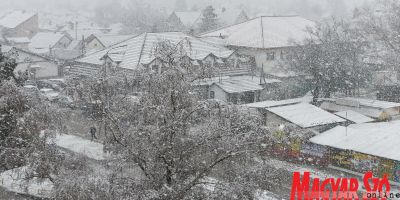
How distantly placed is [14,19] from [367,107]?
74.9 meters

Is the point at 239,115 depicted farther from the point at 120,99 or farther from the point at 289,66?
the point at 289,66

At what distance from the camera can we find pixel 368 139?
26.5 m

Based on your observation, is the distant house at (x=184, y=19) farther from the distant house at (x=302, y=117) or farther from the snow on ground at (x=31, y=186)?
the snow on ground at (x=31, y=186)

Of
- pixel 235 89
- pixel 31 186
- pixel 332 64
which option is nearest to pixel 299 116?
pixel 332 64

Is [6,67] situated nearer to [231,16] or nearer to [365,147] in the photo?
[365,147]

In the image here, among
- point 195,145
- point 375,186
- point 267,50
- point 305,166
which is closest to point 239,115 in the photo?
point 195,145

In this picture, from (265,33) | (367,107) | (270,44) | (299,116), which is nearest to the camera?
(299,116)

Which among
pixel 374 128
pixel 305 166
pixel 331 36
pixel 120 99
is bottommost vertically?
pixel 305 166

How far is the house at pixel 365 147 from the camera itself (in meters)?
24.8

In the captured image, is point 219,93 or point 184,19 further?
point 184,19

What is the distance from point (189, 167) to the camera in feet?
46.3

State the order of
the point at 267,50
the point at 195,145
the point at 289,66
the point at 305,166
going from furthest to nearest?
the point at 267,50
the point at 289,66
the point at 305,166
the point at 195,145

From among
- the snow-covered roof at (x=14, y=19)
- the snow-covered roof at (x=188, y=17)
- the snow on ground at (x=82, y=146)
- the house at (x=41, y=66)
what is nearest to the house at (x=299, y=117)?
the snow on ground at (x=82, y=146)

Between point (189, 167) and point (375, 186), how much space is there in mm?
13239
